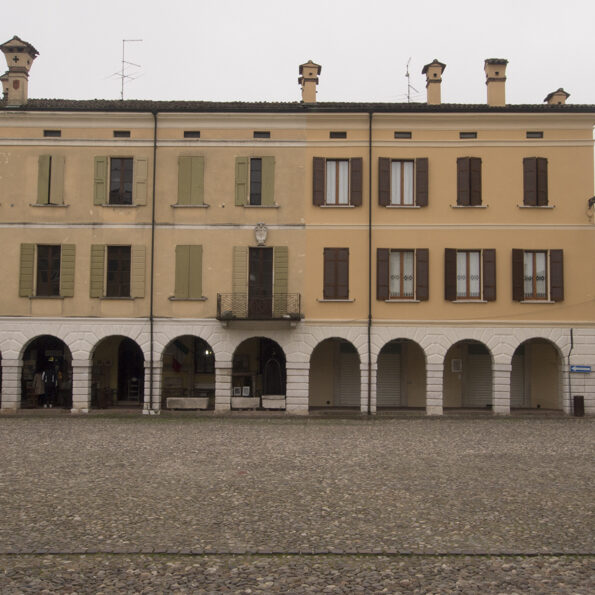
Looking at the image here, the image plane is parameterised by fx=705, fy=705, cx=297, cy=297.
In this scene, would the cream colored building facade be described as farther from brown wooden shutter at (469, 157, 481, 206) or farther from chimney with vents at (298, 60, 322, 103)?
chimney with vents at (298, 60, 322, 103)

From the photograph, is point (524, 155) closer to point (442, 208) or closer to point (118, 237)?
point (442, 208)

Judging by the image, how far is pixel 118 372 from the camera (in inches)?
1121

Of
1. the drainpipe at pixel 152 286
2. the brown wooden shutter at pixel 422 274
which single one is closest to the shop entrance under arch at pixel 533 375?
the brown wooden shutter at pixel 422 274

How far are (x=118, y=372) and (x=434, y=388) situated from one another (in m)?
12.5

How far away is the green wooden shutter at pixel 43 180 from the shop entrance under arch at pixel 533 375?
1876cm

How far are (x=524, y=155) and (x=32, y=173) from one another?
59.2ft

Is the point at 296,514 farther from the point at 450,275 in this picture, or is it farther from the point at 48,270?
the point at 48,270

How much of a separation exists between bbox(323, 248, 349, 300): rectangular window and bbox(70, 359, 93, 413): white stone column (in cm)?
911

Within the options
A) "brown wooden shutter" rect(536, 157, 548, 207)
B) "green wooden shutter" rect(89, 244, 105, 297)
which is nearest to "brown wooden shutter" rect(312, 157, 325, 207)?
"brown wooden shutter" rect(536, 157, 548, 207)

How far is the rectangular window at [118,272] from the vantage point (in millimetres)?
25812

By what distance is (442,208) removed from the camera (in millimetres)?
25812

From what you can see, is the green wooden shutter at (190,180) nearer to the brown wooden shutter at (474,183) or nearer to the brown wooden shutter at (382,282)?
the brown wooden shutter at (382,282)

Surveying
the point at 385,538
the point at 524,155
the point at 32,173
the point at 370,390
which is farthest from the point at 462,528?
the point at 32,173

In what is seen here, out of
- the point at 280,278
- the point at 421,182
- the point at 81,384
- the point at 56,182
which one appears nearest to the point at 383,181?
the point at 421,182
